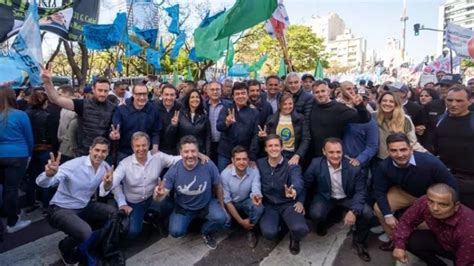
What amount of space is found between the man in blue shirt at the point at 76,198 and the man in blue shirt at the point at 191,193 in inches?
26.0

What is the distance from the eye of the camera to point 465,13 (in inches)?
3826

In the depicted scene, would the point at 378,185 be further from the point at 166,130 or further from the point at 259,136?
the point at 166,130

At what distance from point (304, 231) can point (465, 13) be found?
373 ft

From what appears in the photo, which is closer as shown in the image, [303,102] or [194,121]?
[194,121]

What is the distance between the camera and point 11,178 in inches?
178

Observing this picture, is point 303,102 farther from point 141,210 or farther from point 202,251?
point 141,210

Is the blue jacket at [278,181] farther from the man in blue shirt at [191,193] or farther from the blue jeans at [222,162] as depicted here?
the blue jeans at [222,162]

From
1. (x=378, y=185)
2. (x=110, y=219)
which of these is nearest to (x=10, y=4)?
(x=110, y=219)

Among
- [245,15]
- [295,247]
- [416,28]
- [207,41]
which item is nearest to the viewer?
[295,247]

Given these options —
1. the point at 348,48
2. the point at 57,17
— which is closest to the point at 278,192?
the point at 57,17

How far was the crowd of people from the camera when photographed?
392 cm

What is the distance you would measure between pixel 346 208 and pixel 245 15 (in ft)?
10.7

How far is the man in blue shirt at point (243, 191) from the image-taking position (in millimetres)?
4477

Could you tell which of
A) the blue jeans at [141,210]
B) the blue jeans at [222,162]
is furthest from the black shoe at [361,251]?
the blue jeans at [141,210]
